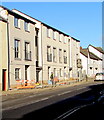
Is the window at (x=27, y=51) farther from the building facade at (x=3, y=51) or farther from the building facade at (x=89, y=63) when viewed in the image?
the building facade at (x=89, y=63)

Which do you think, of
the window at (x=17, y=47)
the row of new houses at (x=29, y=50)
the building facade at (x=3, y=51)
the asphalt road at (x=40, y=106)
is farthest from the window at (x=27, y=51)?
the asphalt road at (x=40, y=106)

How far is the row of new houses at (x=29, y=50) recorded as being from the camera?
85.0 ft

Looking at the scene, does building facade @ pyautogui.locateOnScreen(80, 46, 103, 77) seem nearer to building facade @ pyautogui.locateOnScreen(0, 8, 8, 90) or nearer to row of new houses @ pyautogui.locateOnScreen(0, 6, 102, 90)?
row of new houses @ pyautogui.locateOnScreen(0, 6, 102, 90)

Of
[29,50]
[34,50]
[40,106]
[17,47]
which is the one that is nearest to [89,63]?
[34,50]

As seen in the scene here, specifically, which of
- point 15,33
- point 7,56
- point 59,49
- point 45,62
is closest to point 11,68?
point 7,56

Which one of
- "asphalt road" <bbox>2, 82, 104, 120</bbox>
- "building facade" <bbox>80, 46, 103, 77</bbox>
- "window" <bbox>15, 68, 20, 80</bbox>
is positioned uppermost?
"building facade" <bbox>80, 46, 103, 77</bbox>

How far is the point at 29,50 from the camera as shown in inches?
1241

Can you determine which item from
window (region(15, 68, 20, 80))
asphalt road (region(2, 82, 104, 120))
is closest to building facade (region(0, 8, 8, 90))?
window (region(15, 68, 20, 80))

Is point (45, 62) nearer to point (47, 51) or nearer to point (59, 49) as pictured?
point (47, 51)

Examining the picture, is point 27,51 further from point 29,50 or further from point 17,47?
point 17,47

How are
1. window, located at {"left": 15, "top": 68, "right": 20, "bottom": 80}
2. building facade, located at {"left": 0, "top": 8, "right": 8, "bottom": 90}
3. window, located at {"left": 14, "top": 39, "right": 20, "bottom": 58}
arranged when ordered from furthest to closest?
1. window, located at {"left": 14, "top": 39, "right": 20, "bottom": 58}
2. window, located at {"left": 15, "top": 68, "right": 20, "bottom": 80}
3. building facade, located at {"left": 0, "top": 8, "right": 8, "bottom": 90}

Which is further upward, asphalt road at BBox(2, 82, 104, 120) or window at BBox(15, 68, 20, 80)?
window at BBox(15, 68, 20, 80)

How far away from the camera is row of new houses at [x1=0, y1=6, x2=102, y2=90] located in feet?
85.0

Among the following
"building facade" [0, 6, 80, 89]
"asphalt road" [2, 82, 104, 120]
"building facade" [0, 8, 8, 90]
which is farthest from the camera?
"building facade" [0, 6, 80, 89]
